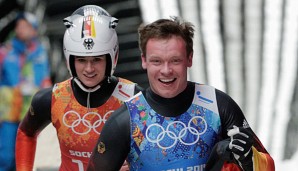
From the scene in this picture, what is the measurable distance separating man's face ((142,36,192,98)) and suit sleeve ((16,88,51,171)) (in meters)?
1.53

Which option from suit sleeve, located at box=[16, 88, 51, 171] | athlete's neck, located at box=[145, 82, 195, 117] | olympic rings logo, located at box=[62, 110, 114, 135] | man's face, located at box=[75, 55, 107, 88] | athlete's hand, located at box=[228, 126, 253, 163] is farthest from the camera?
suit sleeve, located at box=[16, 88, 51, 171]

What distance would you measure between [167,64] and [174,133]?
40 centimetres

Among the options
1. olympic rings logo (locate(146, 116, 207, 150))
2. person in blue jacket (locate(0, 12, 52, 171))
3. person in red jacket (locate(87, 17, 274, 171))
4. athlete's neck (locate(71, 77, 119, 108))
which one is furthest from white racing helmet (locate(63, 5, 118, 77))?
person in blue jacket (locate(0, 12, 52, 171))

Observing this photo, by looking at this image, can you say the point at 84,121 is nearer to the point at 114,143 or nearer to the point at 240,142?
the point at 114,143

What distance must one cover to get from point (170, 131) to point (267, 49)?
9.36m

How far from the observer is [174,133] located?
20.9ft

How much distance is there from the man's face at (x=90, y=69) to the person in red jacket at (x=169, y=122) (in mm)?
1037

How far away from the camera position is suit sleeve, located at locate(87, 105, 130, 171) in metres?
6.30

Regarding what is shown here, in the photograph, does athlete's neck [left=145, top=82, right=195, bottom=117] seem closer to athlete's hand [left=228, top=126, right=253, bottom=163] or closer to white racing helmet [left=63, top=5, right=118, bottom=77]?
athlete's hand [left=228, top=126, right=253, bottom=163]

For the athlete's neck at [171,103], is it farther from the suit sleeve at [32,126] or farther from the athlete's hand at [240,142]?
the suit sleeve at [32,126]

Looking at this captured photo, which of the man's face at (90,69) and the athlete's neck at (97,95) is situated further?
the athlete's neck at (97,95)

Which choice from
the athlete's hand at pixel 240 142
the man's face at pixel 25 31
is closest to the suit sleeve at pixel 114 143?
the athlete's hand at pixel 240 142

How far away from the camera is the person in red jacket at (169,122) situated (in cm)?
633

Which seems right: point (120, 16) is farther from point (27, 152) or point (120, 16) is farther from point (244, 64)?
point (27, 152)
